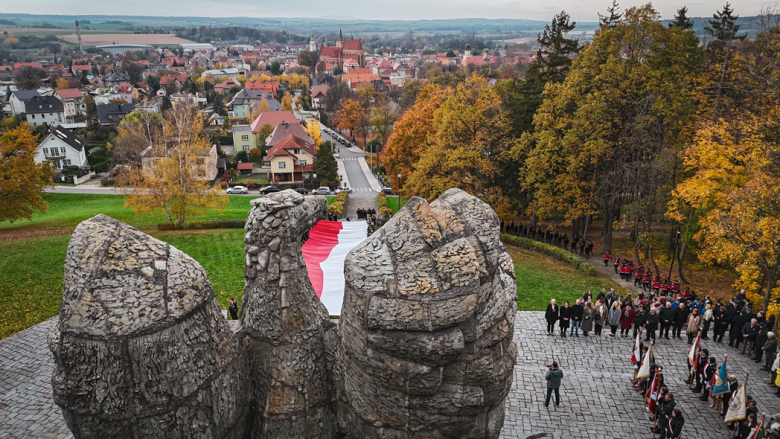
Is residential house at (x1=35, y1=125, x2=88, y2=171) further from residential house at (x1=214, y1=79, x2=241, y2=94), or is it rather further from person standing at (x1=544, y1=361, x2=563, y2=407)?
residential house at (x1=214, y1=79, x2=241, y2=94)

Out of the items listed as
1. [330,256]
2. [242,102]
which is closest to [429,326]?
[330,256]

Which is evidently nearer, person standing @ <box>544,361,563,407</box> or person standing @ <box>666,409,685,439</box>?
person standing @ <box>666,409,685,439</box>

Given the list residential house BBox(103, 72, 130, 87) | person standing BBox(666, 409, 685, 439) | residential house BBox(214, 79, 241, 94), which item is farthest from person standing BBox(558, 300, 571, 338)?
residential house BBox(103, 72, 130, 87)

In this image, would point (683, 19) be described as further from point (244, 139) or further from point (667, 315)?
point (244, 139)

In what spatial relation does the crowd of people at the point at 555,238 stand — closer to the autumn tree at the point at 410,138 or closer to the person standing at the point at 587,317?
the autumn tree at the point at 410,138

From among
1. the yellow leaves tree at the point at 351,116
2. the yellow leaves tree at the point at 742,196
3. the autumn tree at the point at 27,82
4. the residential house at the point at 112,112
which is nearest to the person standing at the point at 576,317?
the yellow leaves tree at the point at 742,196

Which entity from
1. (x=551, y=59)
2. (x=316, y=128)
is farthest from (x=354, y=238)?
(x=316, y=128)

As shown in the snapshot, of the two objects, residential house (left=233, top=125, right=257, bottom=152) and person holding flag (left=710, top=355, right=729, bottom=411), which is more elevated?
person holding flag (left=710, top=355, right=729, bottom=411)
